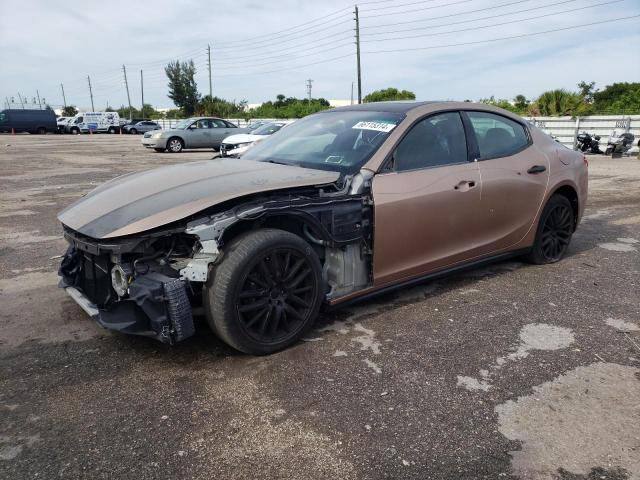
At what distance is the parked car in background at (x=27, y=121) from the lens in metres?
41.0

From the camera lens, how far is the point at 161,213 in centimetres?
286

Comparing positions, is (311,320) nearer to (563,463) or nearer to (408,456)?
(408,456)

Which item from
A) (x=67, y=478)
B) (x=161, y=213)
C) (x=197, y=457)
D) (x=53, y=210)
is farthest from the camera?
(x=53, y=210)

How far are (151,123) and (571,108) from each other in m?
34.8

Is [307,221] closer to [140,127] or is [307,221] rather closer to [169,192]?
[169,192]

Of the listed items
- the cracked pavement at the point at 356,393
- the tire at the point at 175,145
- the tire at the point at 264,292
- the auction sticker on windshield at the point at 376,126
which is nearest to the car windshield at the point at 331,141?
the auction sticker on windshield at the point at 376,126

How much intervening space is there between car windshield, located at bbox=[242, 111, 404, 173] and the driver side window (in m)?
0.16

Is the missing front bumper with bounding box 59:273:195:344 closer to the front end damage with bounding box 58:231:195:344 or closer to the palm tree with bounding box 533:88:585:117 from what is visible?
the front end damage with bounding box 58:231:195:344

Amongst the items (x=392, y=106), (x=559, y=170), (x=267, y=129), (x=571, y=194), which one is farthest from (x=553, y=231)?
(x=267, y=129)

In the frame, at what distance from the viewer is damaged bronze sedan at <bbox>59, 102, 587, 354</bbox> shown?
9.43 feet

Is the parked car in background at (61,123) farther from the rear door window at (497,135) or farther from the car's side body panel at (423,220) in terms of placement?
the car's side body panel at (423,220)

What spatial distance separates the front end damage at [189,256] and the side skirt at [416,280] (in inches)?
2.2

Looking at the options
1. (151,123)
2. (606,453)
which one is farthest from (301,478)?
(151,123)

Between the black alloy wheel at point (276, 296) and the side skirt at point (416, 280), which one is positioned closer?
the black alloy wheel at point (276, 296)
